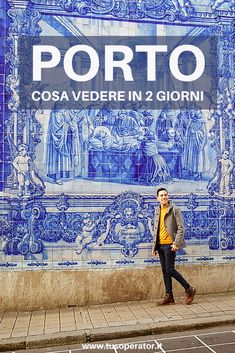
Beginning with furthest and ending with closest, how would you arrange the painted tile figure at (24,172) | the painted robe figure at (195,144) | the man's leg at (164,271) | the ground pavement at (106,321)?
the painted robe figure at (195,144) → the painted tile figure at (24,172) → the man's leg at (164,271) → the ground pavement at (106,321)

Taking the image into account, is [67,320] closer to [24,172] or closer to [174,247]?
[174,247]

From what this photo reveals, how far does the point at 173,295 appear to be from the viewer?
7.02 metres

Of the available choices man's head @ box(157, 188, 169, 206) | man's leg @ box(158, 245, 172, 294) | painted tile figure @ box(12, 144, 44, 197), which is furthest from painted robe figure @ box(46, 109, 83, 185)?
man's leg @ box(158, 245, 172, 294)

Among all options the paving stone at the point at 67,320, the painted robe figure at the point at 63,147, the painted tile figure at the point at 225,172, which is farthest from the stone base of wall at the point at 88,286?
the painted robe figure at the point at 63,147

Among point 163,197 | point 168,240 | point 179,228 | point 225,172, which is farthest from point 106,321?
point 225,172

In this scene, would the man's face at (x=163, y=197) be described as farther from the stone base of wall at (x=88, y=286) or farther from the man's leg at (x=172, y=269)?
the stone base of wall at (x=88, y=286)

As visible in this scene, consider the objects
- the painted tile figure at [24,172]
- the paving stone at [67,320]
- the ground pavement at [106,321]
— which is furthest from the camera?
the painted tile figure at [24,172]

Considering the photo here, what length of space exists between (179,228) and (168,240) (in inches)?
10.3

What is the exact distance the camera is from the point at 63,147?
7.02 meters

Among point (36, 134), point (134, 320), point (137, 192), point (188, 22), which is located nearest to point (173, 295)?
point (134, 320)

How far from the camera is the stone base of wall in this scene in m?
6.71

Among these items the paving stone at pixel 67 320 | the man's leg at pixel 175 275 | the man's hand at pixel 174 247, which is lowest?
the paving stone at pixel 67 320

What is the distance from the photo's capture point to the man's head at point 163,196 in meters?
6.70

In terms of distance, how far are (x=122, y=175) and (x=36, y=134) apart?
5.07 ft
